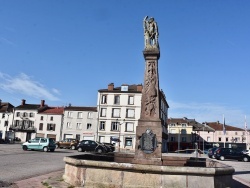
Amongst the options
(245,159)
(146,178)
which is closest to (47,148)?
(245,159)

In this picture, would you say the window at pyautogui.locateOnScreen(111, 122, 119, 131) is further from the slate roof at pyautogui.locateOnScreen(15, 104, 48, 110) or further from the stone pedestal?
the stone pedestal

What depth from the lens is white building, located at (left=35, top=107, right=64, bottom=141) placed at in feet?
200

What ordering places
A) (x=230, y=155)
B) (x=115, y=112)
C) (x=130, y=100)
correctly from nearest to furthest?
(x=230, y=155) < (x=130, y=100) < (x=115, y=112)

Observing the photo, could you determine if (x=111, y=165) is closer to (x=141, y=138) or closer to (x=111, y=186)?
(x=111, y=186)

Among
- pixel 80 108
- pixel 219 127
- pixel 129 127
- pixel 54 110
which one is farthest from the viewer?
pixel 219 127

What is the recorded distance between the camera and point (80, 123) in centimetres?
5953

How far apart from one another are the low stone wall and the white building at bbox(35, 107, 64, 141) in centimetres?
5486

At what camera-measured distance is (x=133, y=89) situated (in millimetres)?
58844

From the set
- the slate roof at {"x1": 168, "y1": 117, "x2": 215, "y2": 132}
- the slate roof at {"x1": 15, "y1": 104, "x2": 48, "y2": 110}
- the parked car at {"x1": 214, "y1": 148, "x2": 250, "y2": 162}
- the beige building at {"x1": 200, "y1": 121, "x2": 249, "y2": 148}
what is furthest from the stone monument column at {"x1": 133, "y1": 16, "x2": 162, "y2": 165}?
the beige building at {"x1": 200, "y1": 121, "x2": 249, "y2": 148}

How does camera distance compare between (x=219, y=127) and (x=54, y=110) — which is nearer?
(x=54, y=110)

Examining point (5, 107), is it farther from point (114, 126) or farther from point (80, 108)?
point (114, 126)

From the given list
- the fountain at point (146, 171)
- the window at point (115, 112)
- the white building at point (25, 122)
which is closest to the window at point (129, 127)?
the window at point (115, 112)

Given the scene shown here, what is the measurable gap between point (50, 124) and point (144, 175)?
5744cm

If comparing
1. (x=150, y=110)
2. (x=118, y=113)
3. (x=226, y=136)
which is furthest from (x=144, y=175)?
(x=226, y=136)
